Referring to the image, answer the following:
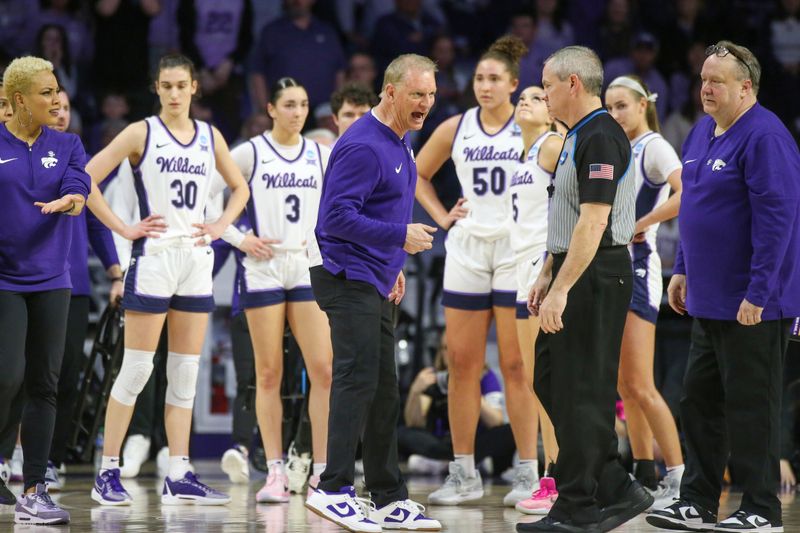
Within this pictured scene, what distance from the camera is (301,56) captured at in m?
11.0

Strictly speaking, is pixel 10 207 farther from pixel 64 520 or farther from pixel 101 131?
pixel 101 131

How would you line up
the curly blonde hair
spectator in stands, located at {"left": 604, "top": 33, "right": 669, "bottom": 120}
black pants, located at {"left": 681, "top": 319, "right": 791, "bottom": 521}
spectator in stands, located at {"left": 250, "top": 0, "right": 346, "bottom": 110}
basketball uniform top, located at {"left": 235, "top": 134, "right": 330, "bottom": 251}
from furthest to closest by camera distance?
spectator in stands, located at {"left": 604, "top": 33, "right": 669, "bottom": 120} < spectator in stands, located at {"left": 250, "top": 0, "right": 346, "bottom": 110} < basketball uniform top, located at {"left": 235, "top": 134, "right": 330, "bottom": 251} < the curly blonde hair < black pants, located at {"left": 681, "top": 319, "right": 791, "bottom": 521}

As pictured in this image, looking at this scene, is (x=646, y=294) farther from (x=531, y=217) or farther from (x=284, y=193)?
(x=284, y=193)

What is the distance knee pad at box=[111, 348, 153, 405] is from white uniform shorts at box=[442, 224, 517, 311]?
1.64 meters

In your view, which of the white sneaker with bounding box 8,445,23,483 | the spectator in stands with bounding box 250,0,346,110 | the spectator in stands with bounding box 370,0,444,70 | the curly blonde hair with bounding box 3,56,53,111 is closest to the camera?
the curly blonde hair with bounding box 3,56,53,111

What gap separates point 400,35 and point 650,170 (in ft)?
17.9

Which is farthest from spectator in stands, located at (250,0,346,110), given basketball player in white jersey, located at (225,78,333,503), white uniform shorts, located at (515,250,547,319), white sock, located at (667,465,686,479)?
white sock, located at (667,465,686,479)

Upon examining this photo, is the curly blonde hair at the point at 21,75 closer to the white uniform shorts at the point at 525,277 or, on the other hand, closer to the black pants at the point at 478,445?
the white uniform shorts at the point at 525,277

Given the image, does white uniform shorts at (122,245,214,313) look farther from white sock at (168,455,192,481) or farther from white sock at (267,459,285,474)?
white sock at (267,459,285,474)

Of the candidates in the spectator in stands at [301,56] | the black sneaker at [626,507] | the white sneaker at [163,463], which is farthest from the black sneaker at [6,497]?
the spectator in stands at [301,56]

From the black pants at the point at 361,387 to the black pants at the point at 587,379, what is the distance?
2.56ft

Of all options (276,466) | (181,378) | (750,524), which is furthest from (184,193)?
(750,524)

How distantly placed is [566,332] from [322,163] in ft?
8.50

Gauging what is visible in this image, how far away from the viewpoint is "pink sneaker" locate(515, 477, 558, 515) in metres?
5.99
